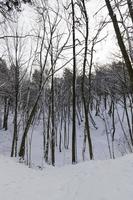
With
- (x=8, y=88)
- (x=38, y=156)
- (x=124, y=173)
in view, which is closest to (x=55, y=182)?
(x=124, y=173)

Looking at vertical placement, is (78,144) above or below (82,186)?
below

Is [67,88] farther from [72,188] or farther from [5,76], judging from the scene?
[72,188]

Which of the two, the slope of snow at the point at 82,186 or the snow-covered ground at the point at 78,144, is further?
the snow-covered ground at the point at 78,144

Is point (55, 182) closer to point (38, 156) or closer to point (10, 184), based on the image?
point (10, 184)

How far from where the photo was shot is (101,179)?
7.03m

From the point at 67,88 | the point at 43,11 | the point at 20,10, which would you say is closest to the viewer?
the point at 20,10

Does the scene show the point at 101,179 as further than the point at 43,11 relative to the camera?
No

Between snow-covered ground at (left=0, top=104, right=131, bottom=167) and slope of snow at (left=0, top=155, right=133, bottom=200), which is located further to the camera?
snow-covered ground at (left=0, top=104, right=131, bottom=167)

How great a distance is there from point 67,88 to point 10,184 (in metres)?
28.1

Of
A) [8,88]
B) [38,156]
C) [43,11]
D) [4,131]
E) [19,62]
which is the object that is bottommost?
[38,156]

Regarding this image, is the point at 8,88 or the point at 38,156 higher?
the point at 8,88

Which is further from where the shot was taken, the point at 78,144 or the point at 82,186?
the point at 78,144

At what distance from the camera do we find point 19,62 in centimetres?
2052

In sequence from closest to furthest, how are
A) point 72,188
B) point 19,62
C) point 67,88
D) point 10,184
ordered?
point 72,188 < point 10,184 < point 19,62 < point 67,88
